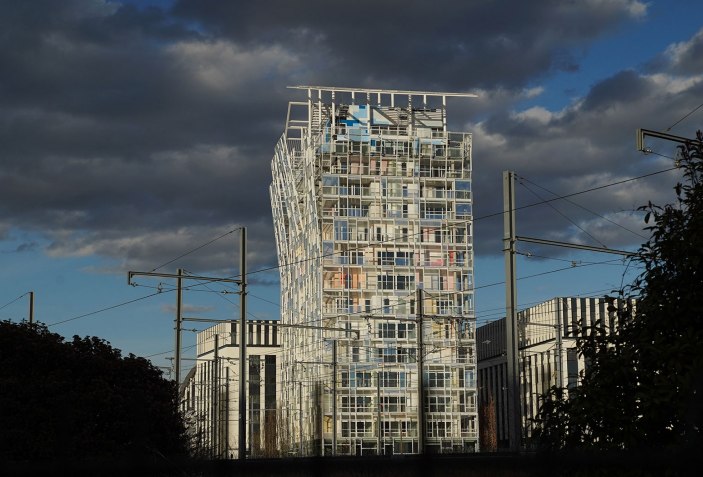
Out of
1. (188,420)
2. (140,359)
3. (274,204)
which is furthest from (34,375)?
(274,204)

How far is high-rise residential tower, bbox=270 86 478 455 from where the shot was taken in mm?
94750

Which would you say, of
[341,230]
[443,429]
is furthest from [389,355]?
[341,230]

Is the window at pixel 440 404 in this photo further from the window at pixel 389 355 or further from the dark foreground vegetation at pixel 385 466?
the dark foreground vegetation at pixel 385 466

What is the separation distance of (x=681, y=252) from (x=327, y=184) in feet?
285

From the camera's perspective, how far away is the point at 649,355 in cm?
1028

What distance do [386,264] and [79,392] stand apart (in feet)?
240

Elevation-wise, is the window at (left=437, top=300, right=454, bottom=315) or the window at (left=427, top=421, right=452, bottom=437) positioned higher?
the window at (left=437, top=300, right=454, bottom=315)

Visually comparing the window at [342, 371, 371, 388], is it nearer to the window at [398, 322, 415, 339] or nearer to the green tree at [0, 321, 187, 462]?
the window at [398, 322, 415, 339]

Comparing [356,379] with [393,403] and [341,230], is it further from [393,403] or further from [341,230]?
[341,230]

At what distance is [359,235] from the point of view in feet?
326

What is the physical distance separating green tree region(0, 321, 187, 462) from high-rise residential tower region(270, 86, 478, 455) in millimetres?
64569

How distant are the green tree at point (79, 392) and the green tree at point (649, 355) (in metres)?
14.8

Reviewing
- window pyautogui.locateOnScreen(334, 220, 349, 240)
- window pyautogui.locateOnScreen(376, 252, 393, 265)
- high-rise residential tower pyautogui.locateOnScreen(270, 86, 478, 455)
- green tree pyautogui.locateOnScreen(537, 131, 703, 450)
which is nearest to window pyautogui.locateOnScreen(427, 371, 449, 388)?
high-rise residential tower pyautogui.locateOnScreen(270, 86, 478, 455)

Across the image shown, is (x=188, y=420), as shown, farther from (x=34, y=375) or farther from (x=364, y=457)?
(x=364, y=457)
